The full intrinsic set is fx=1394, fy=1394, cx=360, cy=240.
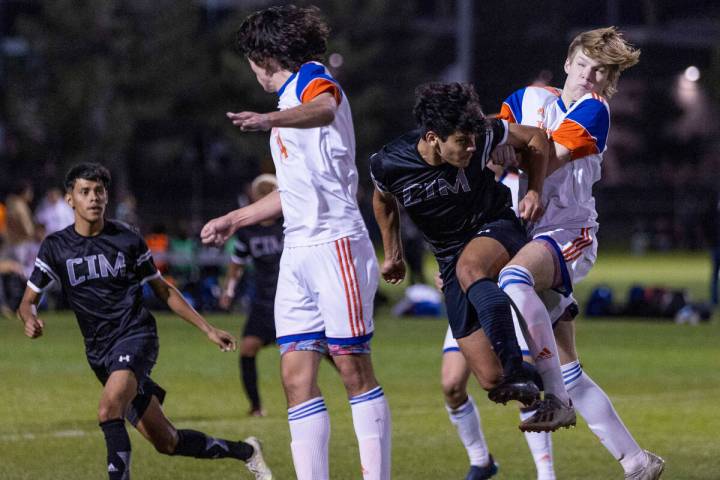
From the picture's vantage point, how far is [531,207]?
7.30 m

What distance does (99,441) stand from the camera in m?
10.9

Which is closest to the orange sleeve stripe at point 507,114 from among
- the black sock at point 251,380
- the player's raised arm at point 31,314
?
the player's raised arm at point 31,314

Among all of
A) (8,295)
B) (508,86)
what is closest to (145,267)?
(8,295)

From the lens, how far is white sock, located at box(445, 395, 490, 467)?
348 inches

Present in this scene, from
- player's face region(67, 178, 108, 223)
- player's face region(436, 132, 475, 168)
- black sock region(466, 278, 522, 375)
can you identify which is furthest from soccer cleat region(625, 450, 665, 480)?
player's face region(67, 178, 108, 223)

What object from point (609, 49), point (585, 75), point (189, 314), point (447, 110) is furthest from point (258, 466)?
point (609, 49)

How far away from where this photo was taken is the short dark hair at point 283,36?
6938 mm

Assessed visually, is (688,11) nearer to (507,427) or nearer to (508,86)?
(508,86)

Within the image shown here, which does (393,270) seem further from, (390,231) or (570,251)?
(570,251)

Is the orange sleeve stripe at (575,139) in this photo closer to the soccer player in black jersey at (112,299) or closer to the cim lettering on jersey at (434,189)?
the cim lettering on jersey at (434,189)

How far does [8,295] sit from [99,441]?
1504 centimetres

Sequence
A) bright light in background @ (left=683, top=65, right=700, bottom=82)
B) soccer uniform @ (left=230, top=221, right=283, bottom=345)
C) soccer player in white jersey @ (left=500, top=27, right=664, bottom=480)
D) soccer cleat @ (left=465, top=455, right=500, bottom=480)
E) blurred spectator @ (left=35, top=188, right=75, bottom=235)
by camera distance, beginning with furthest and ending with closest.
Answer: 1. bright light in background @ (left=683, top=65, right=700, bottom=82)
2. blurred spectator @ (left=35, top=188, right=75, bottom=235)
3. soccer uniform @ (left=230, top=221, right=283, bottom=345)
4. soccer cleat @ (left=465, top=455, right=500, bottom=480)
5. soccer player in white jersey @ (left=500, top=27, right=664, bottom=480)

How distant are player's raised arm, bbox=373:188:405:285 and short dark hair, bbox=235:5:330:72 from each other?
98 cm

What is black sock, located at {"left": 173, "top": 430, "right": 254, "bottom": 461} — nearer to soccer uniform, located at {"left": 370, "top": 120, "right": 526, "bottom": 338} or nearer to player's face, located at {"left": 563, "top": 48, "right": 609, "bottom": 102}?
soccer uniform, located at {"left": 370, "top": 120, "right": 526, "bottom": 338}
